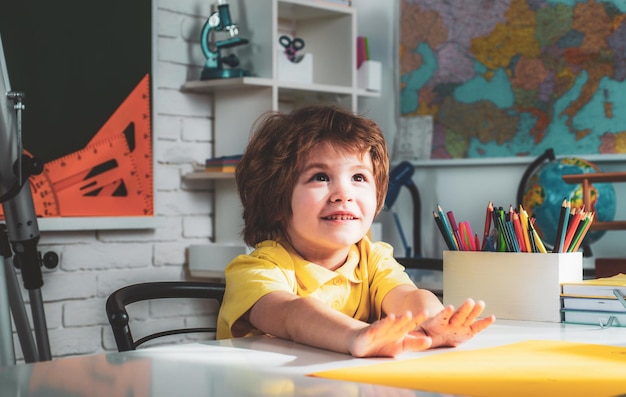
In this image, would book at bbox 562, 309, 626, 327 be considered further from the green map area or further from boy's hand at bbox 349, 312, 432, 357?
the green map area

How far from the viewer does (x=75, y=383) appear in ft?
2.57

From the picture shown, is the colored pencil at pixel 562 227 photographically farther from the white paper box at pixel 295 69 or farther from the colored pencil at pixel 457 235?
the white paper box at pixel 295 69

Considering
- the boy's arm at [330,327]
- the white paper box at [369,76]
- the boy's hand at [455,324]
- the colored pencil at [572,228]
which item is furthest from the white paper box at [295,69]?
the boy's hand at [455,324]

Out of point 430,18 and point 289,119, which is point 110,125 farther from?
point 289,119

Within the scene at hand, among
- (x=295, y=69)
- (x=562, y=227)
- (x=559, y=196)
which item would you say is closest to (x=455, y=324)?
(x=562, y=227)

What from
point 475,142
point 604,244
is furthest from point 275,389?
point 475,142

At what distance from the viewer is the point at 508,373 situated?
835mm

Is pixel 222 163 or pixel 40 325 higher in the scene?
pixel 222 163

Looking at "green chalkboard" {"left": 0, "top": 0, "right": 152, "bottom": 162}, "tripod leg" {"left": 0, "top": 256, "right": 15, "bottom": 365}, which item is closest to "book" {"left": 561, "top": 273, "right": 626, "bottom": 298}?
"tripod leg" {"left": 0, "top": 256, "right": 15, "bottom": 365}

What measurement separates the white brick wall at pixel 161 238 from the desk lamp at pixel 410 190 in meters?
0.61

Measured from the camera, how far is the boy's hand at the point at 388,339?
90 centimetres

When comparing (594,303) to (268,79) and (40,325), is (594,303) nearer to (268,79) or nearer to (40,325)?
(40,325)

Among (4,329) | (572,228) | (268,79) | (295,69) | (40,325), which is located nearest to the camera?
(572,228)

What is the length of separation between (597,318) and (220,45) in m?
1.77
